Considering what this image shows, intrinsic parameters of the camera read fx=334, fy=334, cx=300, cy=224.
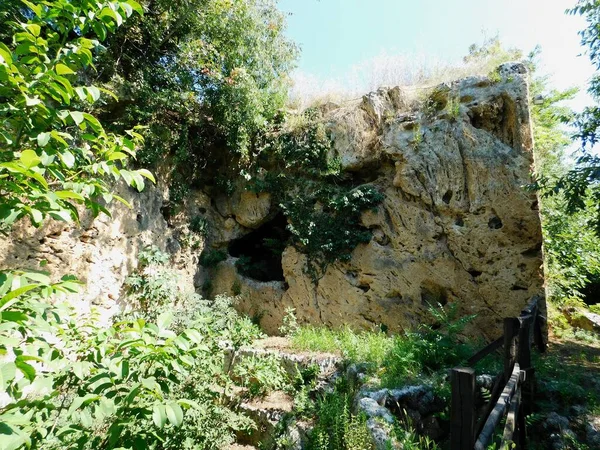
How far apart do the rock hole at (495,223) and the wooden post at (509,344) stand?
3.16m

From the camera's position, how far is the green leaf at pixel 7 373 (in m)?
0.86

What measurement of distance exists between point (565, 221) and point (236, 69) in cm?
928

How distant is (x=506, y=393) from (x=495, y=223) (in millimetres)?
4346

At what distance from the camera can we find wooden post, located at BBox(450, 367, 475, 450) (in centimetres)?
224

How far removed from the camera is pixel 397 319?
6828 millimetres

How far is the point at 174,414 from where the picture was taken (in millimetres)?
1137

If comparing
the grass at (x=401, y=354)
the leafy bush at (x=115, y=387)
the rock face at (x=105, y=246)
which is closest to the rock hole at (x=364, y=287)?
the grass at (x=401, y=354)

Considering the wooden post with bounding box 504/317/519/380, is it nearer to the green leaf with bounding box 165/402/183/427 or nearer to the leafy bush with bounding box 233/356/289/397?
the leafy bush with bounding box 233/356/289/397

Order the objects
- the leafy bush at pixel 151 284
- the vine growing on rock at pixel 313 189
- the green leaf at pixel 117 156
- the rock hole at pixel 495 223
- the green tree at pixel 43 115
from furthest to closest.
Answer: the vine growing on rock at pixel 313 189 < the leafy bush at pixel 151 284 < the rock hole at pixel 495 223 < the green leaf at pixel 117 156 < the green tree at pixel 43 115

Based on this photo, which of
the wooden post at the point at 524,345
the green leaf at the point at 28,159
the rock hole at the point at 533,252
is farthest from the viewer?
the rock hole at the point at 533,252

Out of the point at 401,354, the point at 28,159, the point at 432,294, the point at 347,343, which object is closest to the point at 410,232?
the point at 432,294

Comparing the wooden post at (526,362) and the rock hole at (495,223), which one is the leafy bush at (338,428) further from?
the rock hole at (495,223)

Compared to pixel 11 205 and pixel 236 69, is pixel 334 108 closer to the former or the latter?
pixel 236 69

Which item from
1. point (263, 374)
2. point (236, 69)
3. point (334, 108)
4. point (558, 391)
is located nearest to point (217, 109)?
point (236, 69)
